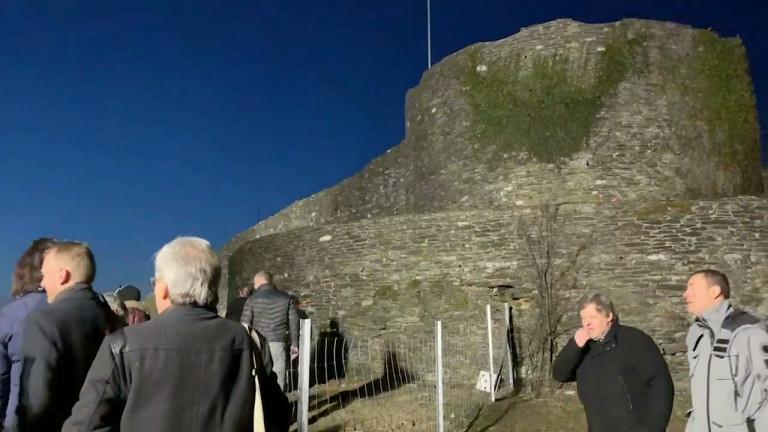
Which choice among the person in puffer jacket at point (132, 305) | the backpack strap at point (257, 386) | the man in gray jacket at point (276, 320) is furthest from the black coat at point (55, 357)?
the man in gray jacket at point (276, 320)

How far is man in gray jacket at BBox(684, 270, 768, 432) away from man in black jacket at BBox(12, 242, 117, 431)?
3.14 meters

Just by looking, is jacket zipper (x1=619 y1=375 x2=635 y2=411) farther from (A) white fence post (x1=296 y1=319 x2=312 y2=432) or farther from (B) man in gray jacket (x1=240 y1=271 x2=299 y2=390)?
(B) man in gray jacket (x1=240 y1=271 x2=299 y2=390)

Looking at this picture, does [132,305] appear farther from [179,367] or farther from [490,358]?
[490,358]

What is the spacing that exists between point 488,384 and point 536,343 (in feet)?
5.14

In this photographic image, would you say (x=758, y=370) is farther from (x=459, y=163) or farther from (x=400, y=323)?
(x=459, y=163)

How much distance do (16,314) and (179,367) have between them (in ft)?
4.94

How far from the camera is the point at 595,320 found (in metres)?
3.58

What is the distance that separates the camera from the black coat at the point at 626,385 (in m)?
3.37

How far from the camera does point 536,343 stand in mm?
9242

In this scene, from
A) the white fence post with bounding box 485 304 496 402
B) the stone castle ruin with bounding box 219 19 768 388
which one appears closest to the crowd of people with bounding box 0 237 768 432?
the white fence post with bounding box 485 304 496 402

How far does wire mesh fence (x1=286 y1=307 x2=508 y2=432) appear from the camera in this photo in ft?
23.3

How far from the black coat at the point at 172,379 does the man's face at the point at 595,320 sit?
214 centimetres

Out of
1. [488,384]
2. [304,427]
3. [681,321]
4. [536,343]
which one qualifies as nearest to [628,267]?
[681,321]

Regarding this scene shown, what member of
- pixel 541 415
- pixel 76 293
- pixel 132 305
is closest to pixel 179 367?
pixel 76 293
